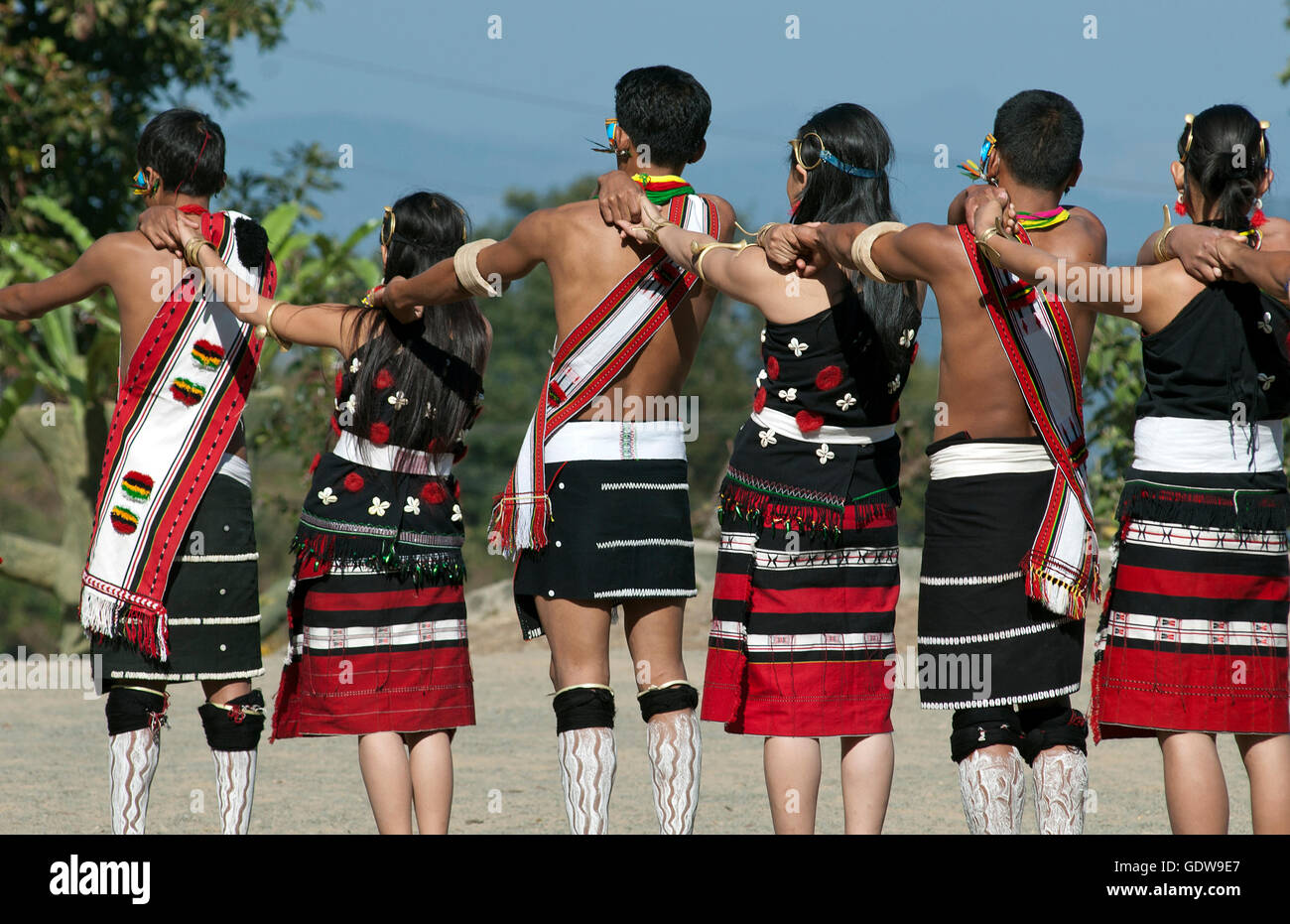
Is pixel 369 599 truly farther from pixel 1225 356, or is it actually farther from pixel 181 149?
pixel 1225 356

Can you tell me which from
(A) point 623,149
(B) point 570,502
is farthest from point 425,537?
(A) point 623,149

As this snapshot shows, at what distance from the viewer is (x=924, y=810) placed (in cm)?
568

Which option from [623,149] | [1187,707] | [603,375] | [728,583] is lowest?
[1187,707]

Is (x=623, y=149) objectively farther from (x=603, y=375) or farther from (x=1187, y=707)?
(x=1187, y=707)

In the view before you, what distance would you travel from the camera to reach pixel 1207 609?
3.51m

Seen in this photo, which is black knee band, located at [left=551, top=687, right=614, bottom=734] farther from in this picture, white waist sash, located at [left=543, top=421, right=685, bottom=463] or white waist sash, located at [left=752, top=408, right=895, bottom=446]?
white waist sash, located at [left=752, top=408, right=895, bottom=446]

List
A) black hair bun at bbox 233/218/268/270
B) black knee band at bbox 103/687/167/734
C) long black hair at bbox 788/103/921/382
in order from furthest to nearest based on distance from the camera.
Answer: black hair bun at bbox 233/218/268/270 → black knee band at bbox 103/687/167/734 → long black hair at bbox 788/103/921/382

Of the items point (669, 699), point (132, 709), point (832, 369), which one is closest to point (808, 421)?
point (832, 369)

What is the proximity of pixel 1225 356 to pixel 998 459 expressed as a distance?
1.82 feet

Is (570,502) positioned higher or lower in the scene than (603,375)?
lower

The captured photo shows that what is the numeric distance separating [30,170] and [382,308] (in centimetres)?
880

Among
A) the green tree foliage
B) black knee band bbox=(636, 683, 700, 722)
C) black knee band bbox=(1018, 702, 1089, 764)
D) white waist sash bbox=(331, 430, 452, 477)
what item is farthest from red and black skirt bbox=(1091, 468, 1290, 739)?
the green tree foliage

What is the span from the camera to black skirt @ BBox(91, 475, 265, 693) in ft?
13.8

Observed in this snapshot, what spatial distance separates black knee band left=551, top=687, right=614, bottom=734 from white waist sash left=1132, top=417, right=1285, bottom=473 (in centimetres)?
148
